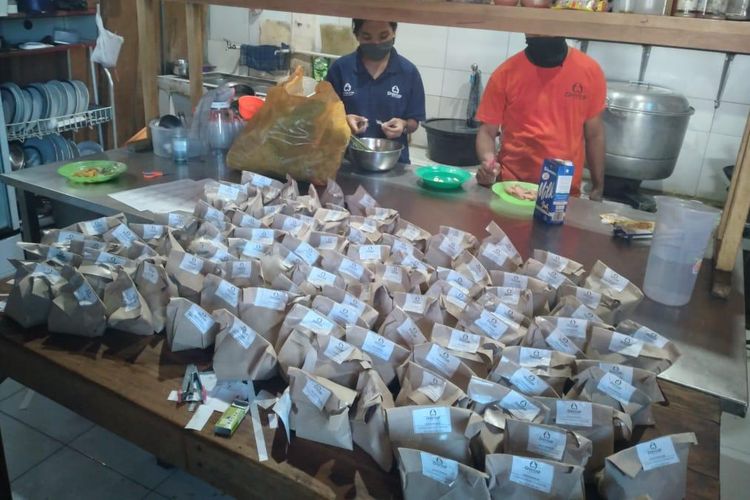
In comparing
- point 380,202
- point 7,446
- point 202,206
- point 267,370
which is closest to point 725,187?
point 380,202

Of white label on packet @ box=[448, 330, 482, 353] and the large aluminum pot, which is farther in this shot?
the large aluminum pot

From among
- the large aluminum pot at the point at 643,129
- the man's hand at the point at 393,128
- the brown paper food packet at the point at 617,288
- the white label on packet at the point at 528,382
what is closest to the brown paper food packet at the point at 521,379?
the white label on packet at the point at 528,382

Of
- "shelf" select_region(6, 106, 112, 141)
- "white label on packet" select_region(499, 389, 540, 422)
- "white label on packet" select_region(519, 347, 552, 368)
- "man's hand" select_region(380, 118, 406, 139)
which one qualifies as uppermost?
"man's hand" select_region(380, 118, 406, 139)

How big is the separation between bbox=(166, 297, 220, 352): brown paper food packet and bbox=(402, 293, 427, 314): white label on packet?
34 centimetres

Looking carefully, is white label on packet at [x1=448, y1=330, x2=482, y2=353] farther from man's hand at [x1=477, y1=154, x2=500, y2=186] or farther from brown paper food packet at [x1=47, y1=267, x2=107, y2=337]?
man's hand at [x1=477, y1=154, x2=500, y2=186]

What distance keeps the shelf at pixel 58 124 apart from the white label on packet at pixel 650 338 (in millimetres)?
3302

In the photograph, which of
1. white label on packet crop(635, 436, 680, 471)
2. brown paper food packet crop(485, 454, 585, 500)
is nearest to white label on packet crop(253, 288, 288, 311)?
brown paper food packet crop(485, 454, 585, 500)

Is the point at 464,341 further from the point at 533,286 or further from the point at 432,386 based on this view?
the point at 533,286

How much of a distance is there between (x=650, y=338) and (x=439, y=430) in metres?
0.45

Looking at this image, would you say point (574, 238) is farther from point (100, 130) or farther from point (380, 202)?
point (100, 130)

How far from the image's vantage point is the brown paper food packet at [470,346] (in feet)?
3.21

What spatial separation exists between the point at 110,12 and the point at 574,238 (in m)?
3.71

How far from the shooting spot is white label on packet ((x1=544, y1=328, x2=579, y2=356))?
990 millimetres

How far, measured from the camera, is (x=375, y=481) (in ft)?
2.67
